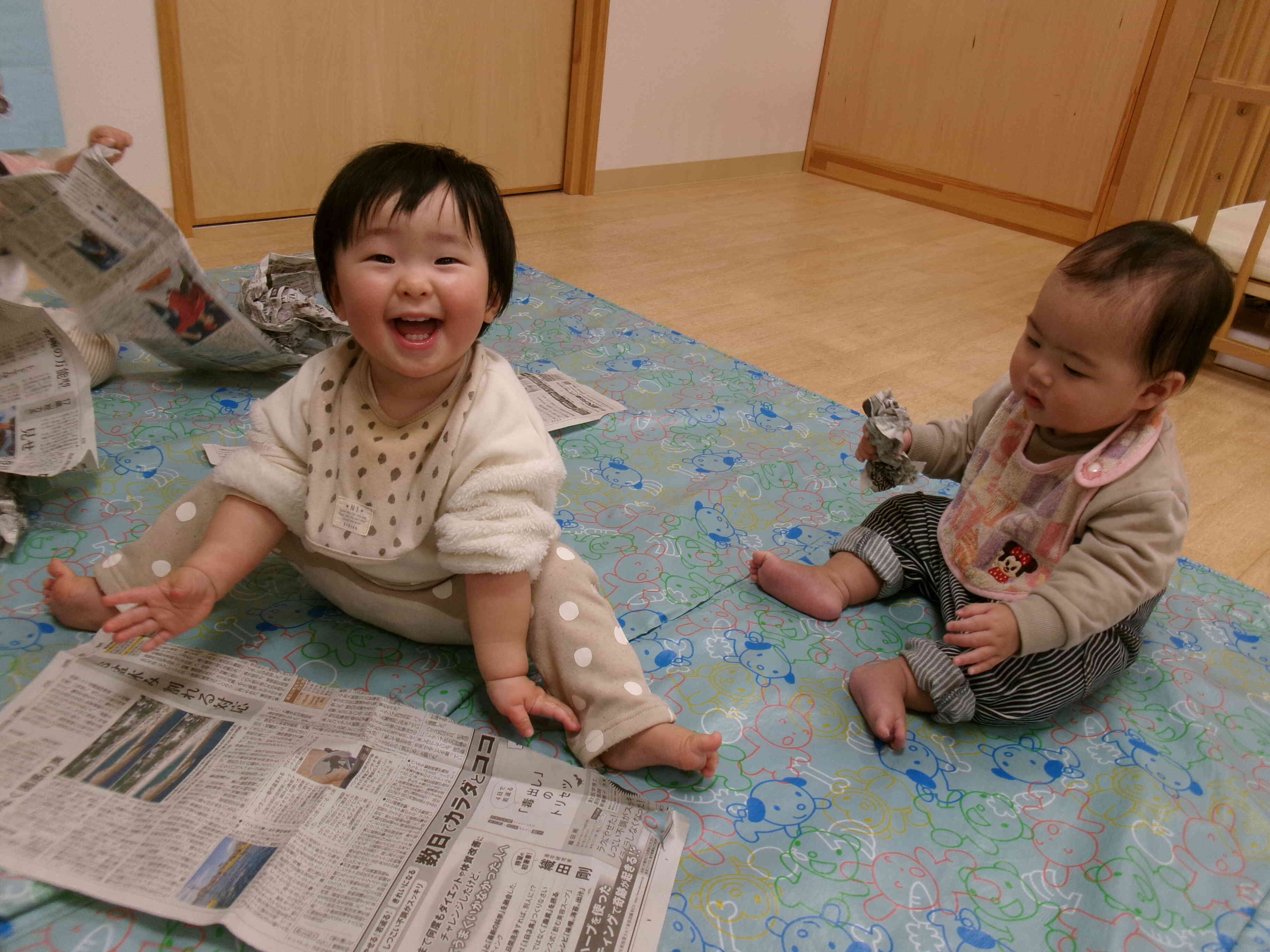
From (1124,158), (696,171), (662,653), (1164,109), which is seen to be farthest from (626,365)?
(1124,158)

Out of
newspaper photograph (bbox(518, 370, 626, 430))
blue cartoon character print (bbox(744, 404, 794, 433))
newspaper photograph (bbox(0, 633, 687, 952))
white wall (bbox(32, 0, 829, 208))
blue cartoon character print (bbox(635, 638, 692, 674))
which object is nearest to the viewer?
newspaper photograph (bbox(0, 633, 687, 952))

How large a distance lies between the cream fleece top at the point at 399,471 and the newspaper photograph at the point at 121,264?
1.61 ft

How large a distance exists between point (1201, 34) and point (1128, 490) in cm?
154

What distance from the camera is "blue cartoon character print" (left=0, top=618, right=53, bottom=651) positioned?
35.0 inches

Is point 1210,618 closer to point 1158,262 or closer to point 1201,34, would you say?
point 1158,262

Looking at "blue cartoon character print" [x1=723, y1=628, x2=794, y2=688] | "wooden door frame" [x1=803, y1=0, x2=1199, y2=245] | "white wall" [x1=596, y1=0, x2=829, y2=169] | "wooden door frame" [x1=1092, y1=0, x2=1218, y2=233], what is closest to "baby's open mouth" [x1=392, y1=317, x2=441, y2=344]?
"blue cartoon character print" [x1=723, y1=628, x2=794, y2=688]

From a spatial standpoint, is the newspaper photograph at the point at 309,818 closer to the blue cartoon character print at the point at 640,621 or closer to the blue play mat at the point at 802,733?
the blue play mat at the point at 802,733

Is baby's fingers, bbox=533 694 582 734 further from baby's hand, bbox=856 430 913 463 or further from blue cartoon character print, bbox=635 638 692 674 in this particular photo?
baby's hand, bbox=856 430 913 463

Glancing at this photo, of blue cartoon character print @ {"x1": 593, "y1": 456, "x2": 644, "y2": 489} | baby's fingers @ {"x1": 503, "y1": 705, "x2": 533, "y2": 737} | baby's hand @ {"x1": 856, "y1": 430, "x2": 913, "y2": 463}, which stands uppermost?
baby's hand @ {"x1": 856, "y1": 430, "x2": 913, "y2": 463}

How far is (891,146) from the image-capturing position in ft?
11.0

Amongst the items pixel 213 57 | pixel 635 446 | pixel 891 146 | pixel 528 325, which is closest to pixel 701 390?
pixel 635 446

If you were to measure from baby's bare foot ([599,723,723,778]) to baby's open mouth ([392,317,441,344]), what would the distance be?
40cm

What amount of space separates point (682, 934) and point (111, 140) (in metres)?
1.16

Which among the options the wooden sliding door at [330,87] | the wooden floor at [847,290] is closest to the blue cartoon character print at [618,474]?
the wooden floor at [847,290]
